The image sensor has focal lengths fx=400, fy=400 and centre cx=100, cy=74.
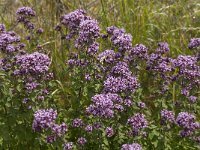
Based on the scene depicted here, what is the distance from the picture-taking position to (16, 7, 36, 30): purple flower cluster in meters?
5.11

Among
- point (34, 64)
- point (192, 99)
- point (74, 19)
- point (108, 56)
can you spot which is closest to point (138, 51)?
point (108, 56)

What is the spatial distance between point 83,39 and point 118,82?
701 millimetres

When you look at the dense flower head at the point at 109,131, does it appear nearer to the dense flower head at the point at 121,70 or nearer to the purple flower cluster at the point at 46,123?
the purple flower cluster at the point at 46,123

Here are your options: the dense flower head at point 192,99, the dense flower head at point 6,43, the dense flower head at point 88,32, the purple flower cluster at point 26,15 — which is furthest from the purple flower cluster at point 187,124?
the purple flower cluster at point 26,15

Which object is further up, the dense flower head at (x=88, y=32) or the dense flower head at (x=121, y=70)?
the dense flower head at (x=88, y=32)

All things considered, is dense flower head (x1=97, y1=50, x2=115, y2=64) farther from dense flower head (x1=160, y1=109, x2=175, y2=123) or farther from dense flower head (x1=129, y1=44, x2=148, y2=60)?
dense flower head (x1=160, y1=109, x2=175, y2=123)

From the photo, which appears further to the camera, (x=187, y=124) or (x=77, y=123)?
(x=77, y=123)

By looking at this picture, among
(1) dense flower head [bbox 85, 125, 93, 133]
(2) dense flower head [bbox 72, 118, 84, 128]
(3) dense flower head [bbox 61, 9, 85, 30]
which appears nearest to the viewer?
(1) dense flower head [bbox 85, 125, 93, 133]

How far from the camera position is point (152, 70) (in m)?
4.60

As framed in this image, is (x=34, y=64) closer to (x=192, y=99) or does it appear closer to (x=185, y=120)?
(x=185, y=120)

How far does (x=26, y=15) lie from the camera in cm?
523

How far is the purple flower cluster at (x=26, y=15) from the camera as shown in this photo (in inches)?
201

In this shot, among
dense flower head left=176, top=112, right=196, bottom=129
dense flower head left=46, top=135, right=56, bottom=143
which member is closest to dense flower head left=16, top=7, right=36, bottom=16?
dense flower head left=46, top=135, right=56, bottom=143

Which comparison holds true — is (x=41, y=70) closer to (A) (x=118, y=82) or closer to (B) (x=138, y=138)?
(A) (x=118, y=82)
